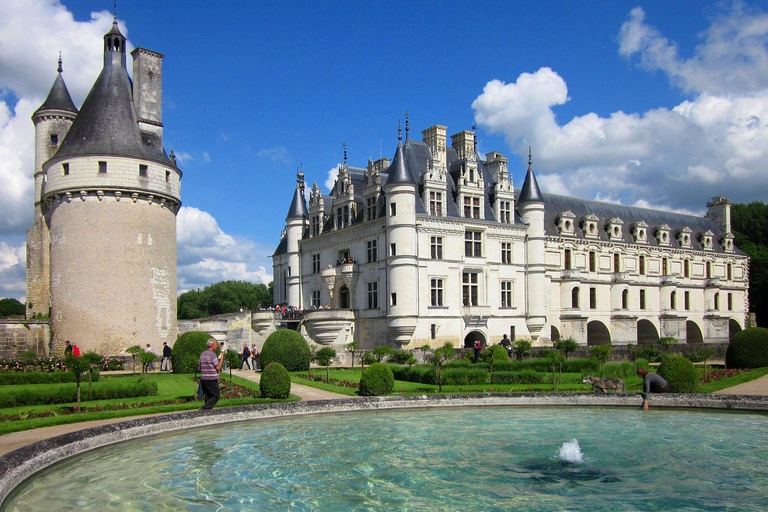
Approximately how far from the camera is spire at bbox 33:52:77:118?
34.8 meters

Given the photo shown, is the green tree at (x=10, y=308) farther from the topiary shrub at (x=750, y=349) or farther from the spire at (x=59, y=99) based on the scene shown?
the topiary shrub at (x=750, y=349)

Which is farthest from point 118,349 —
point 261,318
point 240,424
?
point 240,424

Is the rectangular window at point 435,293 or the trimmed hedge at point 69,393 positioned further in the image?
the rectangular window at point 435,293

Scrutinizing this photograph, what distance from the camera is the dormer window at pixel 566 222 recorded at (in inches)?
1875

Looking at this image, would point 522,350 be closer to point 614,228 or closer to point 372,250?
point 372,250

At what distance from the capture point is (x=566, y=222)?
48031 mm

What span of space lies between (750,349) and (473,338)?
1701 centimetres

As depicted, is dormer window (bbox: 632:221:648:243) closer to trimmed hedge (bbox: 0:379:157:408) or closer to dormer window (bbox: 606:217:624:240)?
dormer window (bbox: 606:217:624:240)

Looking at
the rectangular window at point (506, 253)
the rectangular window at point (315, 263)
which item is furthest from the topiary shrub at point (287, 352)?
the rectangular window at point (506, 253)

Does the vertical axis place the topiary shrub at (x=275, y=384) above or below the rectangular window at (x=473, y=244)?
below

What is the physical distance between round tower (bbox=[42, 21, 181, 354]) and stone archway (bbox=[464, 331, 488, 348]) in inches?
696

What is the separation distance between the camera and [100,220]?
30.3 meters

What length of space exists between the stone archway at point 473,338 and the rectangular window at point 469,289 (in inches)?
74.5

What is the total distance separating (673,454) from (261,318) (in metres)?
30.3
